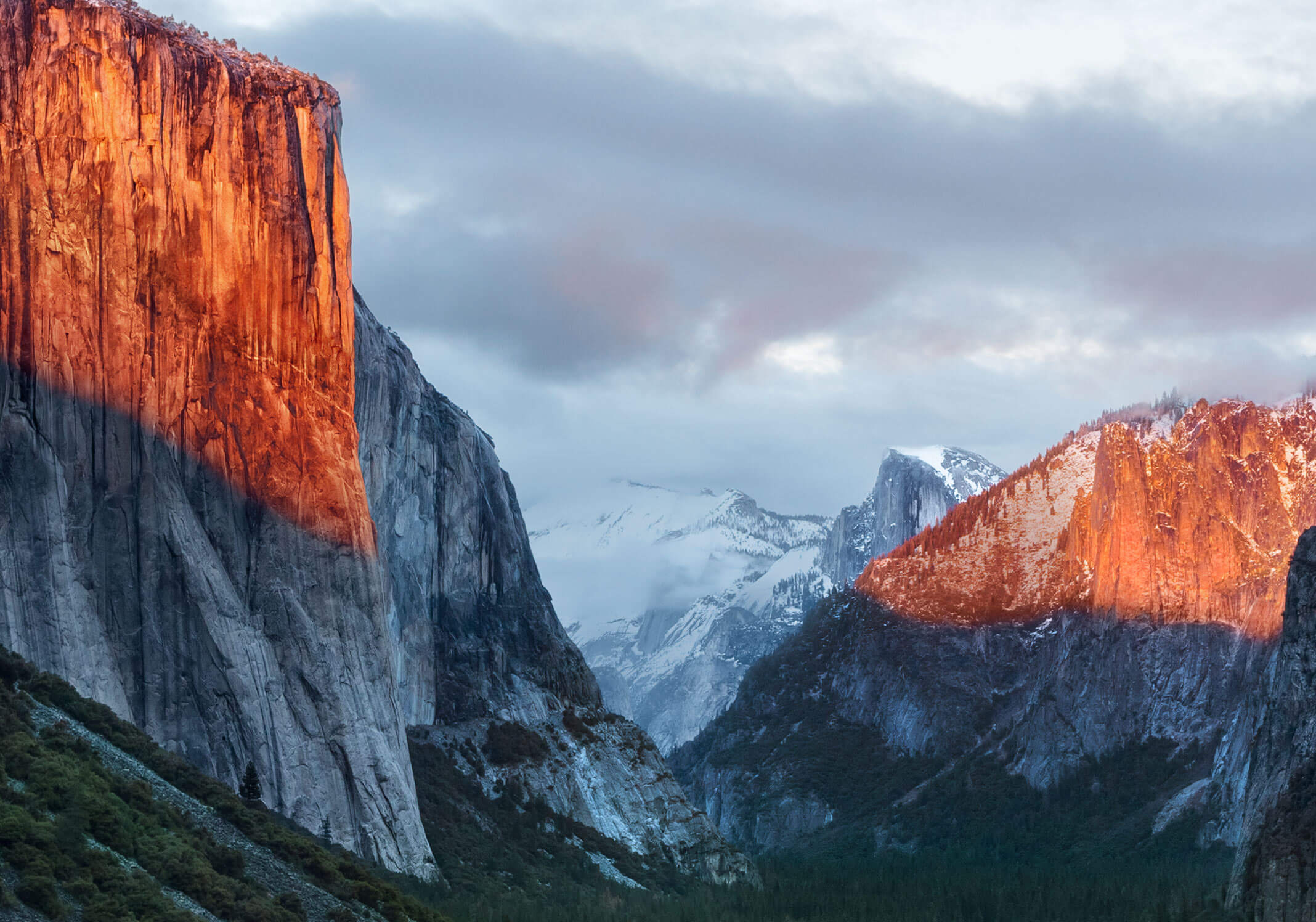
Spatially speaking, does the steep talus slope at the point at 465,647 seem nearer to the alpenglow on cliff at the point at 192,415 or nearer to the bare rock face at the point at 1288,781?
the alpenglow on cliff at the point at 192,415

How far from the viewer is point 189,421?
11562 centimetres

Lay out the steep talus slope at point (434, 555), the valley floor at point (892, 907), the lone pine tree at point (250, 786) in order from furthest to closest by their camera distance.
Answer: the steep talus slope at point (434, 555), the valley floor at point (892, 907), the lone pine tree at point (250, 786)

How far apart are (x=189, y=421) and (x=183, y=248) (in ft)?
38.5

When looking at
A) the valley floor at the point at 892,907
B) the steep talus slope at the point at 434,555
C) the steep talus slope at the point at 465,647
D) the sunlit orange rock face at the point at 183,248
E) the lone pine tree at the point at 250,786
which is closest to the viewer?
the lone pine tree at the point at 250,786

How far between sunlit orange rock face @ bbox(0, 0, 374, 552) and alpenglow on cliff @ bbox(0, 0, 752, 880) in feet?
0.53

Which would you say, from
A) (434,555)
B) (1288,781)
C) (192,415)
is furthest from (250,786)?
(1288,781)

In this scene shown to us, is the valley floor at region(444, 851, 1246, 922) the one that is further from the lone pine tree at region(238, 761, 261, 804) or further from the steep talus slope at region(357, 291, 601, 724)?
the steep talus slope at region(357, 291, 601, 724)

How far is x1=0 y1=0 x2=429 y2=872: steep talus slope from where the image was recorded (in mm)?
107375

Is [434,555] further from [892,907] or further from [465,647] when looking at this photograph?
[892,907]

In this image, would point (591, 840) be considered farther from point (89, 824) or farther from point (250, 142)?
point (89, 824)

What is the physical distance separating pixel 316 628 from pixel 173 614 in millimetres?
11674

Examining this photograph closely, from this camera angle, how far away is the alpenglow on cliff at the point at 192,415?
107 metres

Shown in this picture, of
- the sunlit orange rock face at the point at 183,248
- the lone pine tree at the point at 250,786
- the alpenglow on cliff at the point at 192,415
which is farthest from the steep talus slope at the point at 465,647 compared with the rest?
the lone pine tree at the point at 250,786

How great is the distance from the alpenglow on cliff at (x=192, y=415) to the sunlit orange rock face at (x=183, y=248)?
16cm
